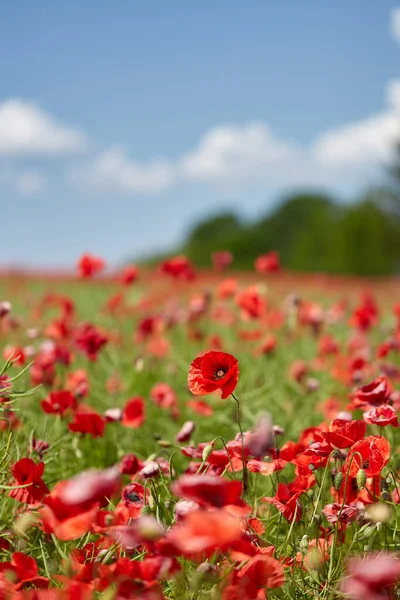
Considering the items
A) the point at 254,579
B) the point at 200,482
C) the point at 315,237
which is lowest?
the point at 315,237

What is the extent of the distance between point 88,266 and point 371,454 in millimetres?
1769

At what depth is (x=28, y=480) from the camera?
4.17 ft

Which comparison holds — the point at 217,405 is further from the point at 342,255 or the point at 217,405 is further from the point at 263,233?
the point at 263,233

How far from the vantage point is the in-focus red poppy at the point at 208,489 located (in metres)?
0.80

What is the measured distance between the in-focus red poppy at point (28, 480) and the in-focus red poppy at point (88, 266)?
149 cm

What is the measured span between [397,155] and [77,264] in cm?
1667

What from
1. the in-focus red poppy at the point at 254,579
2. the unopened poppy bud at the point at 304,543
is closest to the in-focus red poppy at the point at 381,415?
the unopened poppy bud at the point at 304,543

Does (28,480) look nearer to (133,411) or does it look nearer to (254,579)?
(254,579)

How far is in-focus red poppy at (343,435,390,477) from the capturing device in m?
1.17

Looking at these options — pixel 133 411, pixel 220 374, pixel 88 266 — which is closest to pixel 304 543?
pixel 220 374

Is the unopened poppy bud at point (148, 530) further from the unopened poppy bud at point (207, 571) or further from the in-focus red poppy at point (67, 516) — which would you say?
the unopened poppy bud at point (207, 571)

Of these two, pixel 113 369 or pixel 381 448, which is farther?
pixel 113 369

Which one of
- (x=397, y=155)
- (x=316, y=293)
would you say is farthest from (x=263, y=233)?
(x=316, y=293)

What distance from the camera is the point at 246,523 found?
1.18 metres
